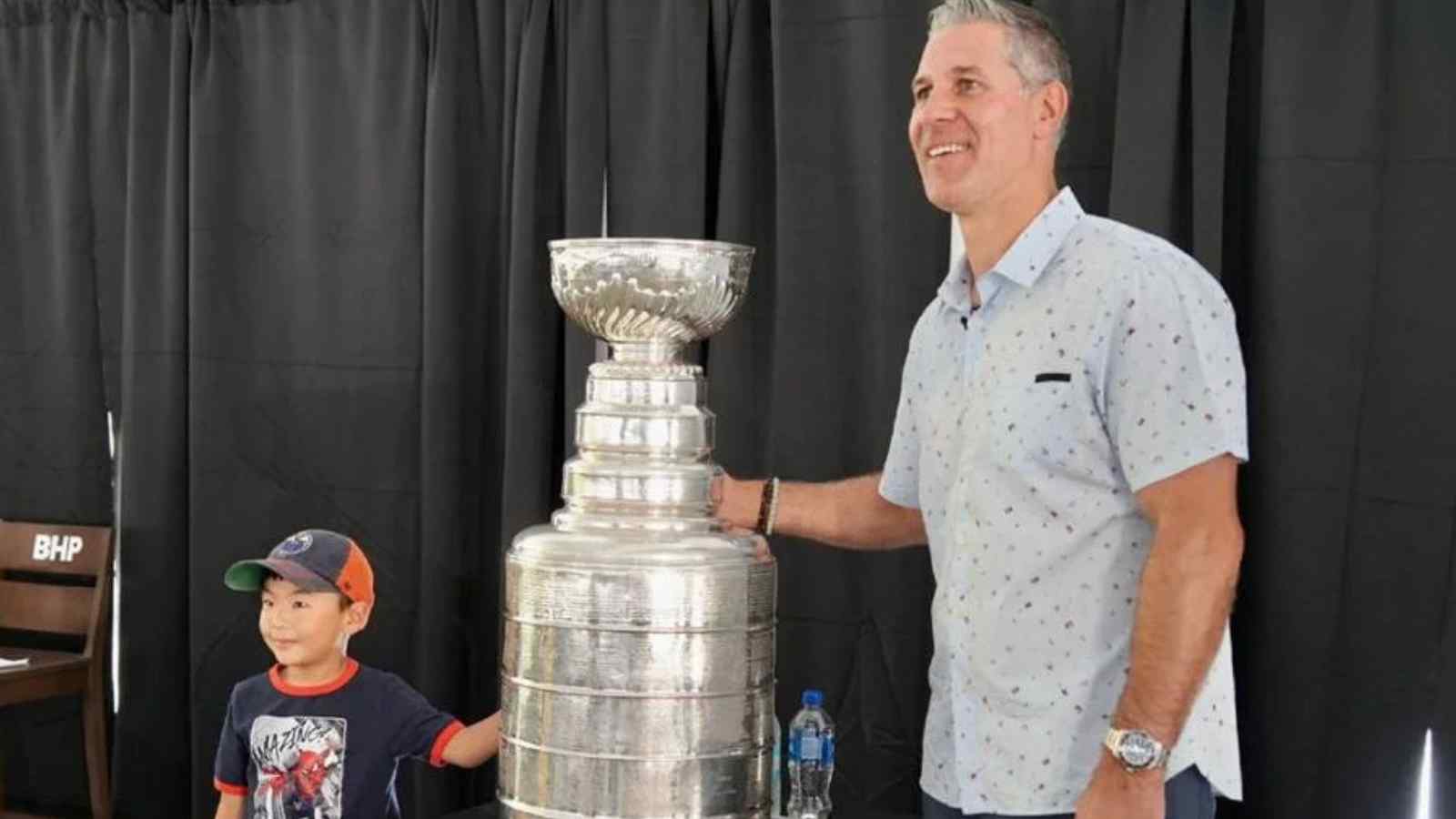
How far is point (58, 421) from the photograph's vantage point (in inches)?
149

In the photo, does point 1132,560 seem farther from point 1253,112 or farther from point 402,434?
point 402,434

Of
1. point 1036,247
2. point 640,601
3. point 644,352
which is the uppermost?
point 1036,247

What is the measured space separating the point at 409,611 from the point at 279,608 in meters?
1.14

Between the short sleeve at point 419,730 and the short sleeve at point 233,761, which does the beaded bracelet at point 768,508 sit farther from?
the short sleeve at point 233,761

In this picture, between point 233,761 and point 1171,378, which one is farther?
point 233,761

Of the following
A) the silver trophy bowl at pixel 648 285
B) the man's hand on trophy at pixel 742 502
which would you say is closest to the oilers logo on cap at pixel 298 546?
the man's hand on trophy at pixel 742 502

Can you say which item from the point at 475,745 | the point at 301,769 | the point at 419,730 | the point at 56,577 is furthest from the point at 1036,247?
the point at 56,577

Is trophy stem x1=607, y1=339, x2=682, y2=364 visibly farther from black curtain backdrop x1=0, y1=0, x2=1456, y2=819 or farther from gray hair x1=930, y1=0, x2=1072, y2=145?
black curtain backdrop x1=0, y1=0, x2=1456, y2=819

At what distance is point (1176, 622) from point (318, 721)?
1.25 meters

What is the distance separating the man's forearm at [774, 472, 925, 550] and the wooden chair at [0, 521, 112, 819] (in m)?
2.14

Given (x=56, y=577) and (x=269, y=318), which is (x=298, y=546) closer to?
(x=269, y=318)

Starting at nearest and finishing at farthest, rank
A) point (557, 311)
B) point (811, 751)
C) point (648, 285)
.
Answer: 1. point (648, 285)
2. point (811, 751)
3. point (557, 311)

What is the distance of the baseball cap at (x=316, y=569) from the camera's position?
219cm

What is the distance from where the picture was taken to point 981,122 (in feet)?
5.26
